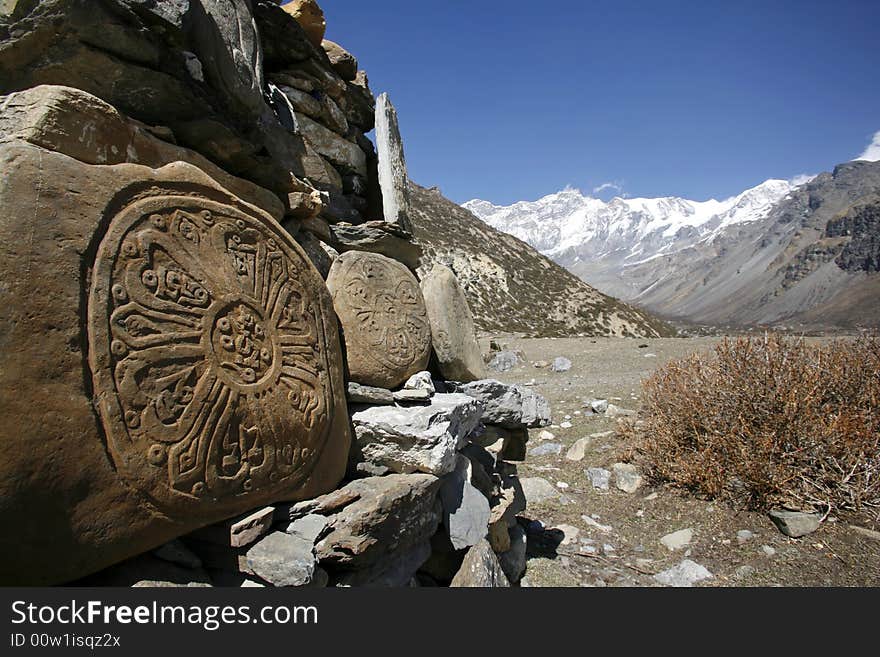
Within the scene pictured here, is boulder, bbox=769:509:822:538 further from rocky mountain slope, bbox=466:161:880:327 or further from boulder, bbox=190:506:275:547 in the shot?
rocky mountain slope, bbox=466:161:880:327

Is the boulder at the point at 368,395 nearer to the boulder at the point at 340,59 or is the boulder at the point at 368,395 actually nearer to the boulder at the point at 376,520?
the boulder at the point at 376,520

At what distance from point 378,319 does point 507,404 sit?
1.59 metres

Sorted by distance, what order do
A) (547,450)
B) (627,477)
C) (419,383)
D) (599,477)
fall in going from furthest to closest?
(547,450)
(599,477)
(627,477)
(419,383)

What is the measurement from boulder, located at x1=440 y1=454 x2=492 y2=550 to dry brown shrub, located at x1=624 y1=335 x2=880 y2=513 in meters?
2.86

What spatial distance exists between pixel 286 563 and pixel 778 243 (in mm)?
153995

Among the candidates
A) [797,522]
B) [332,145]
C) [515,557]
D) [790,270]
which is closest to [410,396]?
[515,557]

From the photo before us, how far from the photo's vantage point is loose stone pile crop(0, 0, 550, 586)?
184 centimetres

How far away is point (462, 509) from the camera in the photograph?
3504 millimetres

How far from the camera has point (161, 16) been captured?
8.34 feet

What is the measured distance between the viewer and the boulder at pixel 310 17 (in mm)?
4371

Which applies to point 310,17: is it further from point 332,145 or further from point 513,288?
point 513,288

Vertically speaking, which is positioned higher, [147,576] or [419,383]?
[419,383]

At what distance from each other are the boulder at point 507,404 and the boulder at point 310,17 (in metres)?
3.38

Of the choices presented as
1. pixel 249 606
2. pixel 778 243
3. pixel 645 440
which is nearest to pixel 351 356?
pixel 249 606
